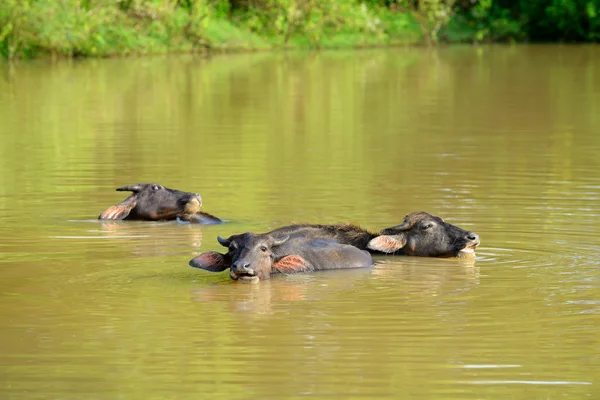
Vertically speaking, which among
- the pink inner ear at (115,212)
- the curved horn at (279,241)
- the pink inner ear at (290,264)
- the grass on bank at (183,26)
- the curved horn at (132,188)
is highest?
the grass on bank at (183,26)

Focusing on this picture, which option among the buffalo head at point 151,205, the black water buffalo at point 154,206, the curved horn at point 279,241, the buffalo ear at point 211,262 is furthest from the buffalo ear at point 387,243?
the buffalo head at point 151,205

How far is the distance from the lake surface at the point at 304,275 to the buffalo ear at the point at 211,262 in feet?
0.36

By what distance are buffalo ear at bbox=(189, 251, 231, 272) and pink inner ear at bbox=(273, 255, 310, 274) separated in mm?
395

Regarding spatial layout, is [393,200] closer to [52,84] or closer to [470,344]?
[470,344]

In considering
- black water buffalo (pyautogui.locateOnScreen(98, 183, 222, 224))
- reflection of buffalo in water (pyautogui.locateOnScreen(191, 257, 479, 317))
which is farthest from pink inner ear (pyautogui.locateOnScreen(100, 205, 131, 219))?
reflection of buffalo in water (pyautogui.locateOnScreen(191, 257, 479, 317))

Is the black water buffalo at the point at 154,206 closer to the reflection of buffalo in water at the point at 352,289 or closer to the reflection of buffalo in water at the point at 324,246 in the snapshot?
the reflection of buffalo in water at the point at 324,246

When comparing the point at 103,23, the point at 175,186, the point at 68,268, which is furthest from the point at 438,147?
the point at 103,23

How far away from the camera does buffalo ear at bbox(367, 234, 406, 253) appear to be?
36.9 feet

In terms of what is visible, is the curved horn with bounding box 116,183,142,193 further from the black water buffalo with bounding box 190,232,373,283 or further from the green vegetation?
the green vegetation

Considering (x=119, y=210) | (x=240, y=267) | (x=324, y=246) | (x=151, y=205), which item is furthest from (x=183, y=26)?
(x=240, y=267)

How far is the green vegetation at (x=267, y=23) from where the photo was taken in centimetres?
3809

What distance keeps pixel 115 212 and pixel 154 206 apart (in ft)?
1.36

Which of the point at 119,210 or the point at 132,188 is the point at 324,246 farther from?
the point at 132,188

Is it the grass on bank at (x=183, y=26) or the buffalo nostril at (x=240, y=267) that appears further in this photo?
the grass on bank at (x=183, y=26)
